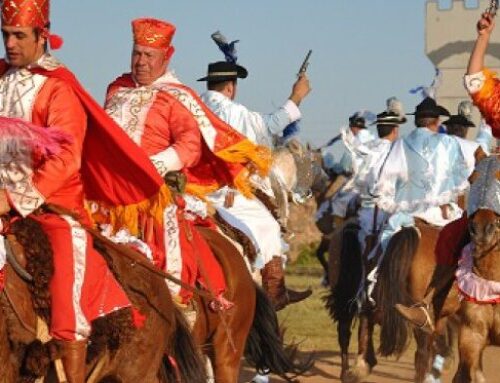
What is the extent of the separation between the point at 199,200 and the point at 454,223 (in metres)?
1.72

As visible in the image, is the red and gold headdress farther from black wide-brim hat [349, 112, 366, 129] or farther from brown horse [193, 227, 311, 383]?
black wide-brim hat [349, 112, 366, 129]

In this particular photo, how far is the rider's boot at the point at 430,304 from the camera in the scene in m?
10.0

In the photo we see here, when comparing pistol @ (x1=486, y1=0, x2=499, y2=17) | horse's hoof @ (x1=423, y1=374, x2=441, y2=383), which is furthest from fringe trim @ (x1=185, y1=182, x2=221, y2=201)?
horse's hoof @ (x1=423, y1=374, x2=441, y2=383)

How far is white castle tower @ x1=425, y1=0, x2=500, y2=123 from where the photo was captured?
29047 millimetres

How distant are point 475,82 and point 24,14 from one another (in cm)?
310

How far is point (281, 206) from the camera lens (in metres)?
11.8

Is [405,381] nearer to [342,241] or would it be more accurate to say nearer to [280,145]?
[342,241]

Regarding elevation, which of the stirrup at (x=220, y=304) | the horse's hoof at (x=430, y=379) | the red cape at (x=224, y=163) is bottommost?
the horse's hoof at (x=430, y=379)

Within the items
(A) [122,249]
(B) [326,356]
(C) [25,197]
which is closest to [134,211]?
(A) [122,249]

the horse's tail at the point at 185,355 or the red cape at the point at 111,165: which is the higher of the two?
the red cape at the point at 111,165

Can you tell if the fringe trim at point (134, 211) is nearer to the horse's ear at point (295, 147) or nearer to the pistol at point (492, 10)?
the pistol at point (492, 10)

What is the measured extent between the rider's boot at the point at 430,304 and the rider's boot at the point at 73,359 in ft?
13.2

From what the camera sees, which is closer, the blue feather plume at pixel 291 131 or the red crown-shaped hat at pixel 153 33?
the red crown-shaped hat at pixel 153 33

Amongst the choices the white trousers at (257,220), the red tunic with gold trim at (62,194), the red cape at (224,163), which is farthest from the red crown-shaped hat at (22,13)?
the white trousers at (257,220)
